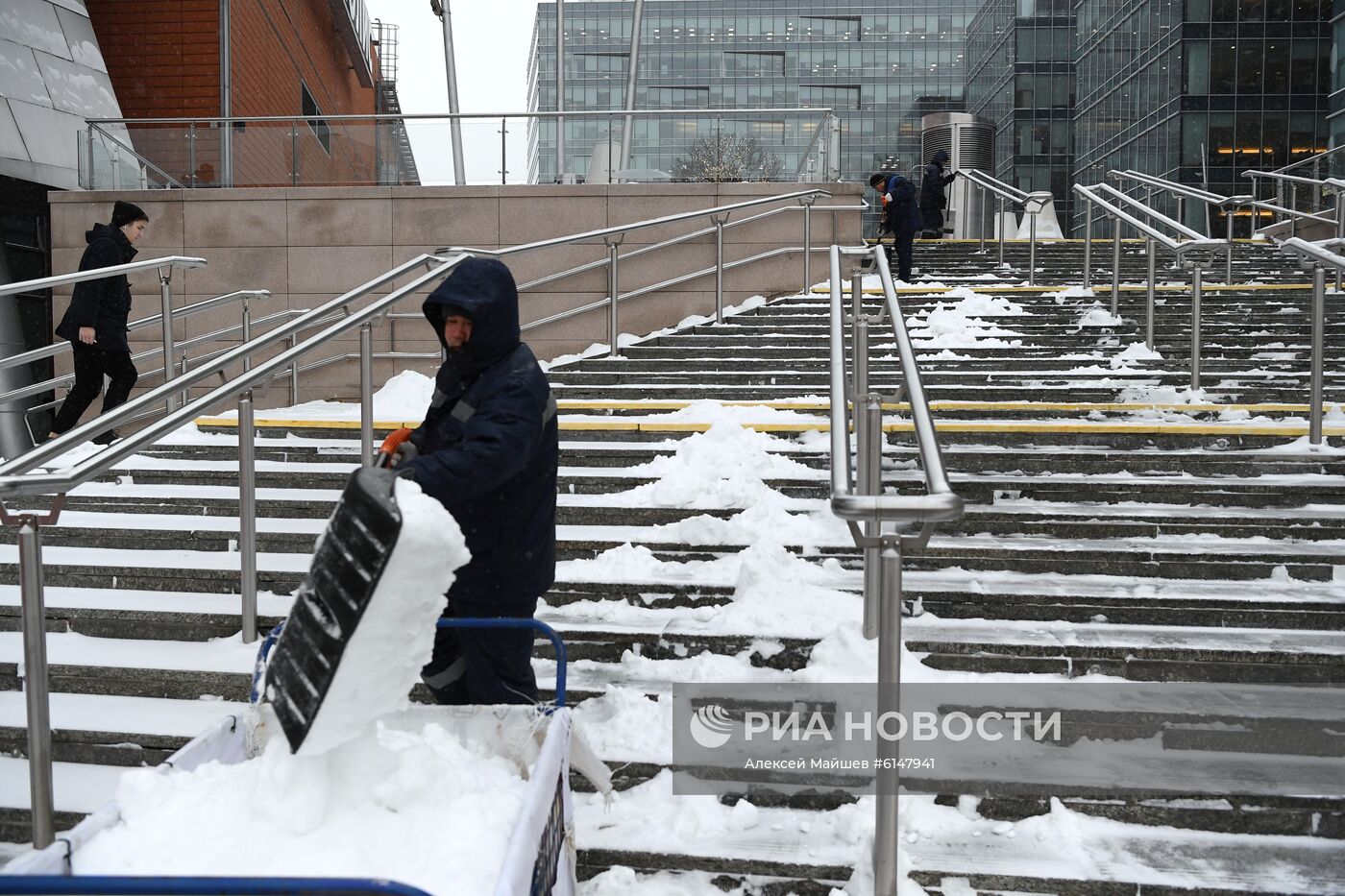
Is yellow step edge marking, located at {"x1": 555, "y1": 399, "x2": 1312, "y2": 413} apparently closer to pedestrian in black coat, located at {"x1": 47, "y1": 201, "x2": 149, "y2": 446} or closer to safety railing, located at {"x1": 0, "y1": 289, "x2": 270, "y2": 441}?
safety railing, located at {"x1": 0, "y1": 289, "x2": 270, "y2": 441}

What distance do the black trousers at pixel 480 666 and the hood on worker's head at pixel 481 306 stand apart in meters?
0.72

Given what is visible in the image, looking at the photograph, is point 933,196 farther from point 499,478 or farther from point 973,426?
point 499,478

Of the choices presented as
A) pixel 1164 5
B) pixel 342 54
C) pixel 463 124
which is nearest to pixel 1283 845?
pixel 463 124

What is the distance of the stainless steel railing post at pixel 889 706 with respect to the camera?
2.79 meters

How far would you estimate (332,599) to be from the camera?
1.91m

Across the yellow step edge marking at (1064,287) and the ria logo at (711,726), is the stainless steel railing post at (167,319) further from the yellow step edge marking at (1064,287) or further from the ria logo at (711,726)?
the yellow step edge marking at (1064,287)

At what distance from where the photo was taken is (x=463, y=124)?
11.1 metres

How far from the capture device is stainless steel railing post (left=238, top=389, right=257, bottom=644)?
170 inches

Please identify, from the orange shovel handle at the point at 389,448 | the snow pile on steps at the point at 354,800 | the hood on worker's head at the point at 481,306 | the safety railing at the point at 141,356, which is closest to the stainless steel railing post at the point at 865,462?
the hood on worker's head at the point at 481,306

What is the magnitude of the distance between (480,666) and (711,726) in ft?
3.79

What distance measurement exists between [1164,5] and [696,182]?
29737 millimetres

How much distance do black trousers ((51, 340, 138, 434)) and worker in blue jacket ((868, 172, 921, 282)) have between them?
703cm

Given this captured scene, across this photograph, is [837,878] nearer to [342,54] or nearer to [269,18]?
[269,18]

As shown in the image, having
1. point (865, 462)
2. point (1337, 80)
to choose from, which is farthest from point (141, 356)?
point (1337, 80)
